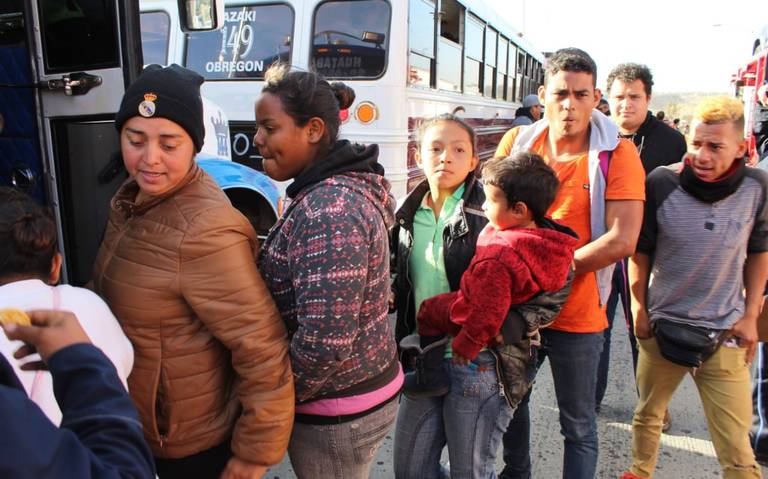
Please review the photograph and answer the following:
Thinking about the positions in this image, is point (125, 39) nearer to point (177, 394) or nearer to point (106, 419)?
point (177, 394)

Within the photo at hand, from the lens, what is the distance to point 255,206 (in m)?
4.43

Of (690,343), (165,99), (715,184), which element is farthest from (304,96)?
(690,343)

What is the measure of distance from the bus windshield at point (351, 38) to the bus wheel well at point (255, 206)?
1603mm

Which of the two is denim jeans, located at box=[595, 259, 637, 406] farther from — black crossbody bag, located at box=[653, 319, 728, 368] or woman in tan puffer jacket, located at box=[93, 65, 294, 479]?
woman in tan puffer jacket, located at box=[93, 65, 294, 479]

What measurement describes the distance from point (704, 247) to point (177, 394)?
200 cm

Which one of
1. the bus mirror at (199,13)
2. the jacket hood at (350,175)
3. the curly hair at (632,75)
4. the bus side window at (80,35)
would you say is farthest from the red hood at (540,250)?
the bus mirror at (199,13)

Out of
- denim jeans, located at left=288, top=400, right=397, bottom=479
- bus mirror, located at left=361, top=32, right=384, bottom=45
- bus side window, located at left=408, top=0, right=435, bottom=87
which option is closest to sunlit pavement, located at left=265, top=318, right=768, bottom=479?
denim jeans, located at left=288, top=400, right=397, bottom=479

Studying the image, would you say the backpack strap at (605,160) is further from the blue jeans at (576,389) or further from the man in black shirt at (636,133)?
the man in black shirt at (636,133)

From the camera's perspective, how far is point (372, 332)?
1.60 meters

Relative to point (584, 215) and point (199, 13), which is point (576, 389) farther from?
point (199, 13)

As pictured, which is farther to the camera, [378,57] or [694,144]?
[378,57]

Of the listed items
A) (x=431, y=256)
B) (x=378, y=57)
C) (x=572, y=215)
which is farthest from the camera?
(x=378, y=57)

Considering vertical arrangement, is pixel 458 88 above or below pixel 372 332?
above

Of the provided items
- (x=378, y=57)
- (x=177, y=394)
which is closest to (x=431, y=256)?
(x=177, y=394)
